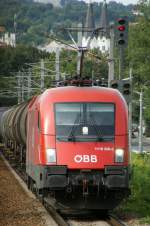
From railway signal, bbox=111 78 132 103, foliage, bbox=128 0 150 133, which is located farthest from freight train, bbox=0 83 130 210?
foliage, bbox=128 0 150 133

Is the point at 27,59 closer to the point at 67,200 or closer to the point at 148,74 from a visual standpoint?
the point at 148,74

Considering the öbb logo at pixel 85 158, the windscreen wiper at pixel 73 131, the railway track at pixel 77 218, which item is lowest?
the railway track at pixel 77 218

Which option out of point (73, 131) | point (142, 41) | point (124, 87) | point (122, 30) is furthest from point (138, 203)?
point (142, 41)

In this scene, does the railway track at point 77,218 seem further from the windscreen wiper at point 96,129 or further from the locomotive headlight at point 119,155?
the windscreen wiper at point 96,129

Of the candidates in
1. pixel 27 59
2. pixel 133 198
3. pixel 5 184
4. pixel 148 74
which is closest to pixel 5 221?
pixel 133 198

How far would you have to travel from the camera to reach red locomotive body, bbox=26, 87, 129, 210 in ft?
48.6

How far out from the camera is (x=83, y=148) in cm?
1506

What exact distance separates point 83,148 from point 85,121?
2.35ft

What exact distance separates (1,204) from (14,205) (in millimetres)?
370

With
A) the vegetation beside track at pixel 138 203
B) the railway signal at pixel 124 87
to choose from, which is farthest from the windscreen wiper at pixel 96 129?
the railway signal at pixel 124 87

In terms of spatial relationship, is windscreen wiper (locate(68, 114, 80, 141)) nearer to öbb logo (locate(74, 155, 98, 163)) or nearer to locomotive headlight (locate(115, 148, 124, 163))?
öbb logo (locate(74, 155, 98, 163))

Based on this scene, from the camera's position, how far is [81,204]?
15234 millimetres

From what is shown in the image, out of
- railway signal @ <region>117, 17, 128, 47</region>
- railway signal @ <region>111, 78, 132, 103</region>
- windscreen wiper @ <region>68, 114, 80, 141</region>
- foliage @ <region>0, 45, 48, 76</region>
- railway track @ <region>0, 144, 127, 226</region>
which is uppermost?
railway signal @ <region>117, 17, 128, 47</region>

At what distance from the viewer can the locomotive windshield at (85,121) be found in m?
15.2
